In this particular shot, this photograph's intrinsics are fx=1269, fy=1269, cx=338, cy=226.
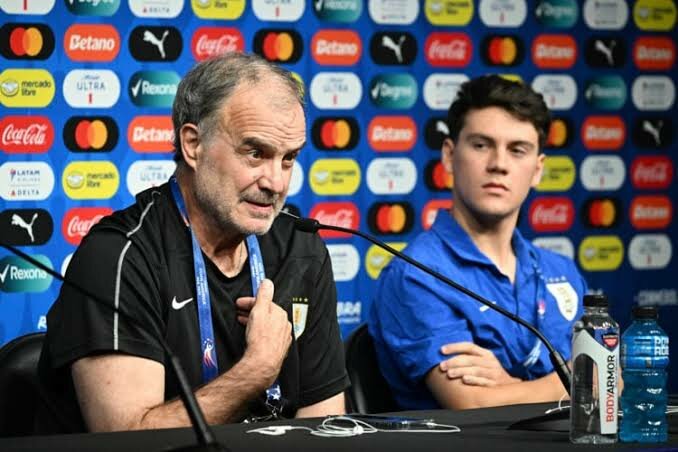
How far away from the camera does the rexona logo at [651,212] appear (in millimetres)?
5020

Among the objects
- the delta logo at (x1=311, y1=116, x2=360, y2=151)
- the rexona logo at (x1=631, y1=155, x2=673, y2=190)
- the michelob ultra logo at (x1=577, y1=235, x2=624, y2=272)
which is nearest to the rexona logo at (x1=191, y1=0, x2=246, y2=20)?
the delta logo at (x1=311, y1=116, x2=360, y2=151)

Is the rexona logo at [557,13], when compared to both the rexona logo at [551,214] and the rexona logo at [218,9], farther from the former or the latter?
the rexona logo at [218,9]

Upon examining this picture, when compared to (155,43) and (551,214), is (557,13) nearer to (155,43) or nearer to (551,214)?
(551,214)

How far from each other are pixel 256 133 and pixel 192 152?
0.18m

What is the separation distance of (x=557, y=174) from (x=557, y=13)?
620mm

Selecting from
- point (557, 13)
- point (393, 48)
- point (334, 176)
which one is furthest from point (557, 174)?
point (334, 176)

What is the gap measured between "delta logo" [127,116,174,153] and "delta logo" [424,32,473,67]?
105cm

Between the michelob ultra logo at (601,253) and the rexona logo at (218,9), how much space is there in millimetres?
1648

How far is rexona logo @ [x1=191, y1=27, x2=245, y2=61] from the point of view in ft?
13.7

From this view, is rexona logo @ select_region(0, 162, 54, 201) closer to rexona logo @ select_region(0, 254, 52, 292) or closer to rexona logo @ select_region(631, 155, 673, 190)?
rexona logo @ select_region(0, 254, 52, 292)

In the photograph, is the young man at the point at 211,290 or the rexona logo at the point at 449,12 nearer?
the young man at the point at 211,290

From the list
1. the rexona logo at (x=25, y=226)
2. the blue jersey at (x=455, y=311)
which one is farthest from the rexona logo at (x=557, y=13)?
the rexona logo at (x=25, y=226)

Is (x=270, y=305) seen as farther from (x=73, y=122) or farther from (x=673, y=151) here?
(x=673, y=151)

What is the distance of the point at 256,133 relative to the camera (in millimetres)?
2760
